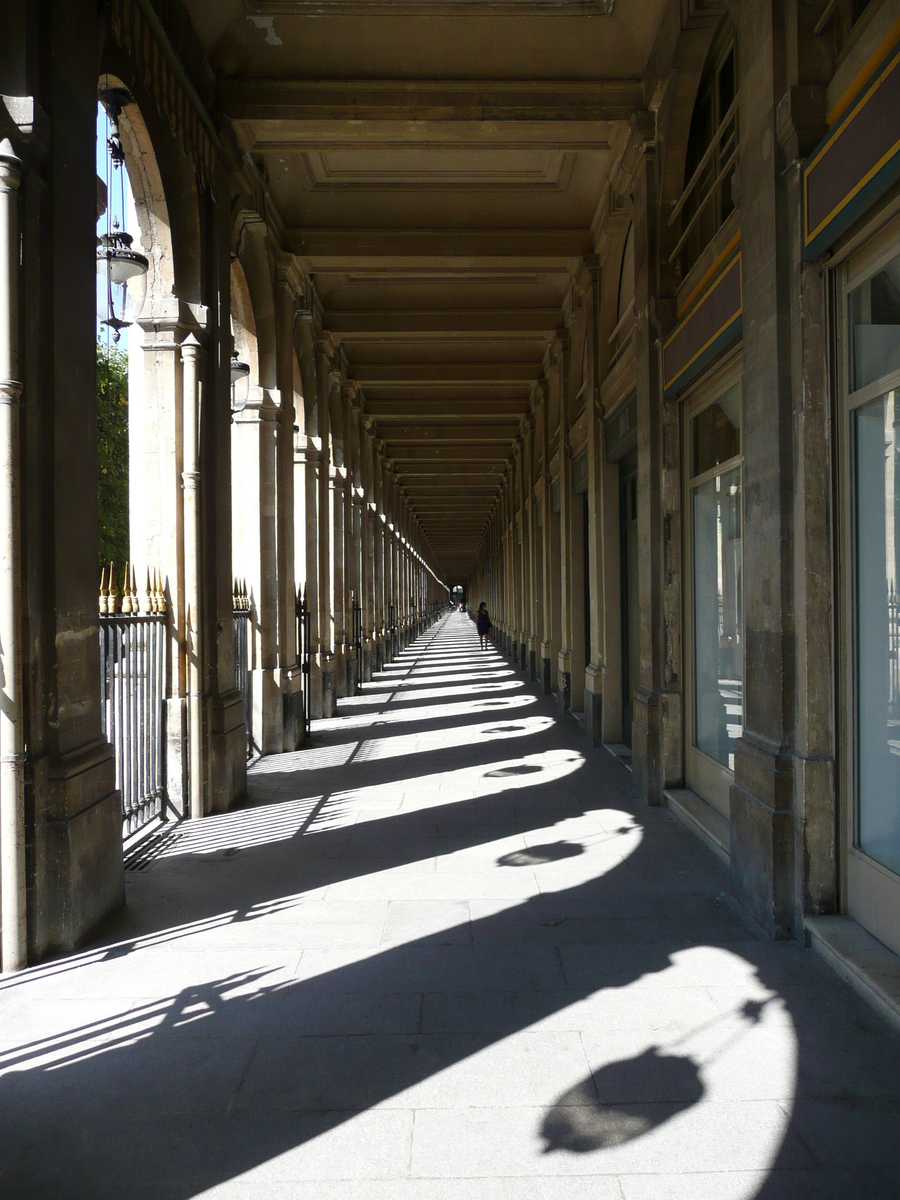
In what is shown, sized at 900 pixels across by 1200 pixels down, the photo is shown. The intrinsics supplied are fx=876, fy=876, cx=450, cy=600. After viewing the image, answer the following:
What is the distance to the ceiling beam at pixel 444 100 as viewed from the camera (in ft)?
25.4

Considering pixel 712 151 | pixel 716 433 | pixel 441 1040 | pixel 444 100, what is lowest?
pixel 441 1040

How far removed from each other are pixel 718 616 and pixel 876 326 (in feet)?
9.35

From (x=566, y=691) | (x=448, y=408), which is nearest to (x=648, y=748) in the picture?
(x=566, y=691)

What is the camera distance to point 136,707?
6.50 meters

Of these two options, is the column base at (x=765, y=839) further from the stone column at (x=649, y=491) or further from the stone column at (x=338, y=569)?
the stone column at (x=338, y=569)

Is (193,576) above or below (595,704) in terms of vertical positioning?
above

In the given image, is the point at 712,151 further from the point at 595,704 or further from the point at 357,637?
the point at 357,637

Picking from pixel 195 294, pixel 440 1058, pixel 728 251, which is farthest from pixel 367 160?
pixel 440 1058

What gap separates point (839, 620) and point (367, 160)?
25.8 feet

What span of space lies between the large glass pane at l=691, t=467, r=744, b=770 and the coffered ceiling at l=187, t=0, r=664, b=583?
12.7 ft

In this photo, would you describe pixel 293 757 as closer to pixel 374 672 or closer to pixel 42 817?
pixel 42 817

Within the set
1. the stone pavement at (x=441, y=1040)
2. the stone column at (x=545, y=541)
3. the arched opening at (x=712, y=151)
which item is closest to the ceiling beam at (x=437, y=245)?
the arched opening at (x=712, y=151)

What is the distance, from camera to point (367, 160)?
9750mm

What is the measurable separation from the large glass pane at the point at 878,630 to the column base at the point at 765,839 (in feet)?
1.30
